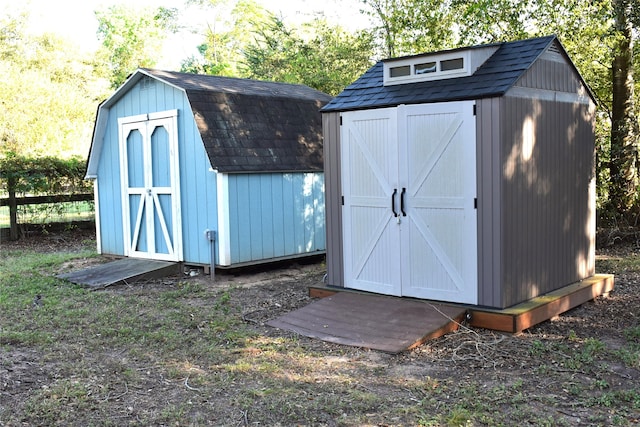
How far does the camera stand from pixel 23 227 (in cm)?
1337

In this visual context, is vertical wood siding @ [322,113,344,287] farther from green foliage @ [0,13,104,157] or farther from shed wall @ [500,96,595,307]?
green foliage @ [0,13,104,157]

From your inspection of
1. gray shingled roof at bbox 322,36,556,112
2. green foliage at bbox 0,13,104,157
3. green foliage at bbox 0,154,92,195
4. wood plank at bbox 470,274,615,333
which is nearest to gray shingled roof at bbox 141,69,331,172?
gray shingled roof at bbox 322,36,556,112

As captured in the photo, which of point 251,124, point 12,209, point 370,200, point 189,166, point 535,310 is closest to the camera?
point 535,310

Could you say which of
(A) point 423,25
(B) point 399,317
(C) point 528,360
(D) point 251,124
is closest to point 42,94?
(A) point 423,25

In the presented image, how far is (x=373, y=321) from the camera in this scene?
6039 mm

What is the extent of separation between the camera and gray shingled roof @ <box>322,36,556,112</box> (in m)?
6.00

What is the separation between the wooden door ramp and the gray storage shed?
0.14m

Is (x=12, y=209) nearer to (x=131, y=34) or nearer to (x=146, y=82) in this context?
(x=146, y=82)

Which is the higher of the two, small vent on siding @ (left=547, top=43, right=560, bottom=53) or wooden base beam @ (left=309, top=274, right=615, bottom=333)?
small vent on siding @ (left=547, top=43, right=560, bottom=53)

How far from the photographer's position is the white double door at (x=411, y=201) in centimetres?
609

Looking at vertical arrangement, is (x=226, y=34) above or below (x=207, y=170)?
above

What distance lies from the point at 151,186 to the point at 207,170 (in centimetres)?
134

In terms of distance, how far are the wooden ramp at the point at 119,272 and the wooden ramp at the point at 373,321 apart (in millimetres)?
3097

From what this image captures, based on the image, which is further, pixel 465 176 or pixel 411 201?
pixel 411 201
